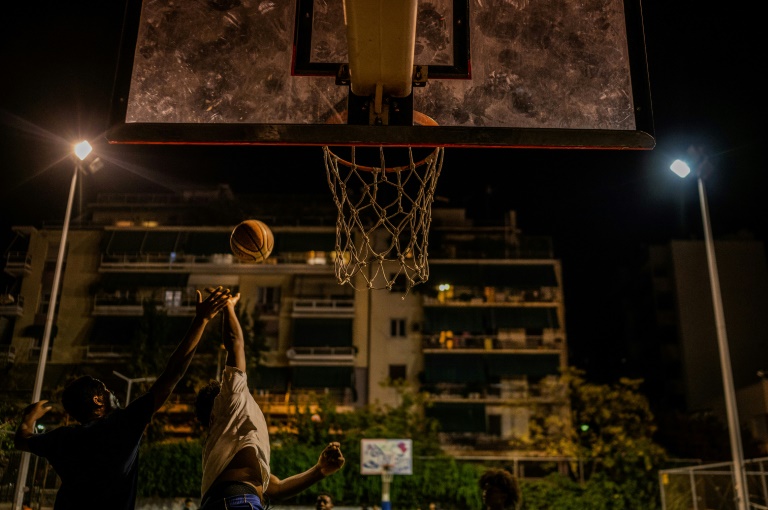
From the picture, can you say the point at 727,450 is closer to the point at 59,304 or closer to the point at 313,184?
the point at 313,184

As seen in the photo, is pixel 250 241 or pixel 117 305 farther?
pixel 117 305

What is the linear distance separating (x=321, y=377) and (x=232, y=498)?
29331 millimetres

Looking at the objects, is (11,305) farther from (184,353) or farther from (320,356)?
(184,353)

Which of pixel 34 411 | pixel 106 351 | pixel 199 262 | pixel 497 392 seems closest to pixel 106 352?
pixel 106 351

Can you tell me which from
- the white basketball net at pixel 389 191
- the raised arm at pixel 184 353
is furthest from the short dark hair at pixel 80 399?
the white basketball net at pixel 389 191

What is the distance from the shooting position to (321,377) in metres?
31.7

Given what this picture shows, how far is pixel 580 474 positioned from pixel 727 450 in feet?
22.3

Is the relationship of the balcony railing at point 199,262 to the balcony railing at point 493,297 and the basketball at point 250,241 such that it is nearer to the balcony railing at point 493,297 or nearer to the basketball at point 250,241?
the balcony railing at point 493,297

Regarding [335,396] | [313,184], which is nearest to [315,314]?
[335,396]

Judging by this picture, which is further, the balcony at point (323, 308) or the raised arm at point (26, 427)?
the balcony at point (323, 308)

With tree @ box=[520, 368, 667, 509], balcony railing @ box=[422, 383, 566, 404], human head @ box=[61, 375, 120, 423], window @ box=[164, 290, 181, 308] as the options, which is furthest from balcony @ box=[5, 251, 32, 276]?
human head @ box=[61, 375, 120, 423]

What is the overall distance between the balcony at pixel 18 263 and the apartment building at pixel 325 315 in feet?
0.20

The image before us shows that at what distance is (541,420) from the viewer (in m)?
31.8

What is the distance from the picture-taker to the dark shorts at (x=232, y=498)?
2.85m
